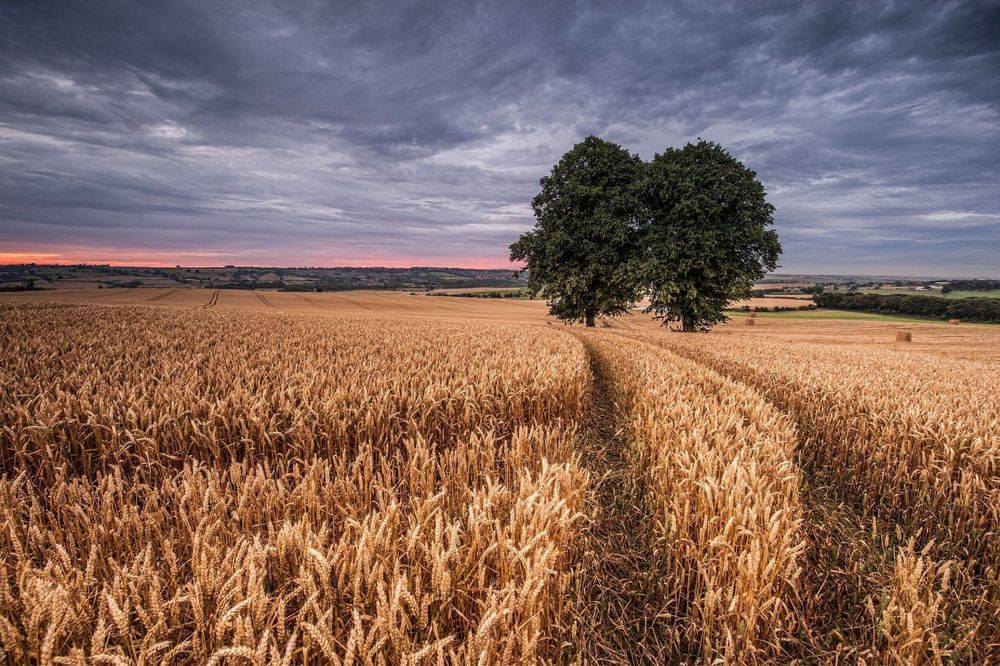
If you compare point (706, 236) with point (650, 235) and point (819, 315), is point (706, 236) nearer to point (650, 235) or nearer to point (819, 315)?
point (650, 235)

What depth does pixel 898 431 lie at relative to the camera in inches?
207

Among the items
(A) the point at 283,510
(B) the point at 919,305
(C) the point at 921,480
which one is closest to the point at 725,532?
(A) the point at 283,510

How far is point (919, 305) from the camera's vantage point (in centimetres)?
5219

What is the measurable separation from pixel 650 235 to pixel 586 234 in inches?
164

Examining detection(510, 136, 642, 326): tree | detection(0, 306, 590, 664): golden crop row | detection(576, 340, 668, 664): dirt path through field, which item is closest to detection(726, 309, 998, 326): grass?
detection(510, 136, 642, 326): tree

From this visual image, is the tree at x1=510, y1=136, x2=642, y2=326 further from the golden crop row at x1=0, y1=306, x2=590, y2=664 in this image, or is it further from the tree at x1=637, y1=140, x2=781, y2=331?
the golden crop row at x1=0, y1=306, x2=590, y2=664

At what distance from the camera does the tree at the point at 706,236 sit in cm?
2475

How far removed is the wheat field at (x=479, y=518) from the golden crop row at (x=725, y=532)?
29 millimetres

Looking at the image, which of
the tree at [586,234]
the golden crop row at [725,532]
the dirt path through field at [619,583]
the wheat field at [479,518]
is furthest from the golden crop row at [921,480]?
the tree at [586,234]

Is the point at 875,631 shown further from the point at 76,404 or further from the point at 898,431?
the point at 76,404

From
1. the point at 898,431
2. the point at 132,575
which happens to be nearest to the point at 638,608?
the point at 132,575

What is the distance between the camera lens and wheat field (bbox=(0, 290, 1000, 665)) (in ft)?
5.86

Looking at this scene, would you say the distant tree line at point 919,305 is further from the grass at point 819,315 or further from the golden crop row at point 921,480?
the golden crop row at point 921,480

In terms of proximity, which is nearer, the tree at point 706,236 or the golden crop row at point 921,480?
the golden crop row at point 921,480
